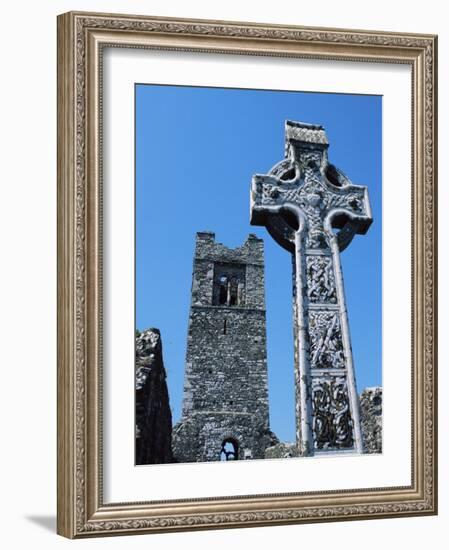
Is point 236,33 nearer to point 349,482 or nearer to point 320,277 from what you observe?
point 320,277

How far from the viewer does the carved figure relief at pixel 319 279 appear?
19.6 ft

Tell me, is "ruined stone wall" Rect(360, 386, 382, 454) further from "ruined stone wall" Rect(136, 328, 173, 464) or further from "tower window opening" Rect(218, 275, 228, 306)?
"ruined stone wall" Rect(136, 328, 173, 464)

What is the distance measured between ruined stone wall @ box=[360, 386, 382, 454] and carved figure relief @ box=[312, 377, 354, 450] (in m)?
0.07

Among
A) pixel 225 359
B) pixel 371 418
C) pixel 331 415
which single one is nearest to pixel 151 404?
pixel 225 359

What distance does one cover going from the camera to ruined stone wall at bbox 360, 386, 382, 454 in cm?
607

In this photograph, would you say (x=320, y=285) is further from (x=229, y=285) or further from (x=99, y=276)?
(x=99, y=276)

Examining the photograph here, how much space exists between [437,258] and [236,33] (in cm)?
140

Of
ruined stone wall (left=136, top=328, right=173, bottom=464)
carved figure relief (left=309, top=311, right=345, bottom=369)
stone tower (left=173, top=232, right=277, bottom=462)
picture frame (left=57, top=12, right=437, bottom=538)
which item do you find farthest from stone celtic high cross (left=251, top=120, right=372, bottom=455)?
ruined stone wall (left=136, top=328, right=173, bottom=464)

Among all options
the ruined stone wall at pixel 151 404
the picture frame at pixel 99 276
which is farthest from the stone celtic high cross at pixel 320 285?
the ruined stone wall at pixel 151 404

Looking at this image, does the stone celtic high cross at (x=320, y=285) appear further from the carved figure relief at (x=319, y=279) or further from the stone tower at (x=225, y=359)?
the stone tower at (x=225, y=359)

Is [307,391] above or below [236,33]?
below

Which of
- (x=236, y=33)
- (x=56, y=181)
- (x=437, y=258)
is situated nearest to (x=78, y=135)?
(x=56, y=181)

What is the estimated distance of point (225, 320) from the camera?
19.1ft

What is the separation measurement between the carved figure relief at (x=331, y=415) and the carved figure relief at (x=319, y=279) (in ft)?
1.22
